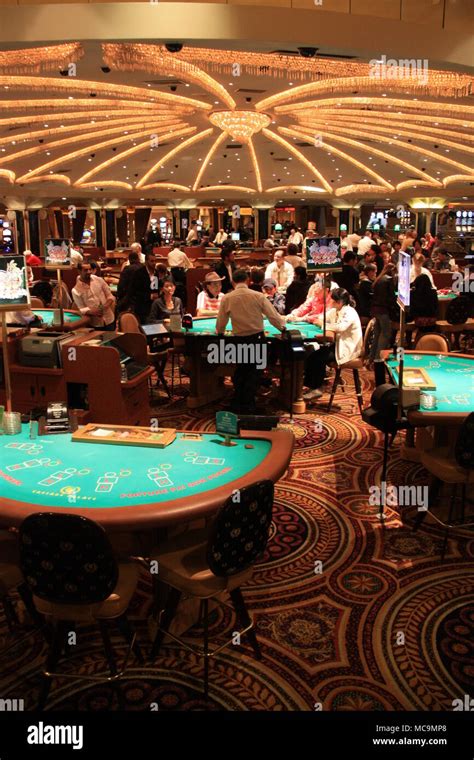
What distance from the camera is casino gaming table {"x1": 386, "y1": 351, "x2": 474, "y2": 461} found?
4.57 meters

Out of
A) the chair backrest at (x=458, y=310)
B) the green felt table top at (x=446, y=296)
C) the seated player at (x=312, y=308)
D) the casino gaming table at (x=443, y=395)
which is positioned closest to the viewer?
the casino gaming table at (x=443, y=395)

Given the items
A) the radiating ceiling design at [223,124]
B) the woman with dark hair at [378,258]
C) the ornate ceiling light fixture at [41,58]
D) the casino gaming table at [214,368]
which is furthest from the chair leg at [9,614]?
the woman with dark hair at [378,258]

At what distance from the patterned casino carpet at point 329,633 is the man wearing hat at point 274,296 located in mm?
4158

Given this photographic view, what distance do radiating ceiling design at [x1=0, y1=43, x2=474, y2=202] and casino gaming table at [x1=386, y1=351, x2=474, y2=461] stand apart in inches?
135

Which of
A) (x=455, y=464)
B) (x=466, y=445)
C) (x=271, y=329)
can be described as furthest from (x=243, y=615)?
(x=271, y=329)

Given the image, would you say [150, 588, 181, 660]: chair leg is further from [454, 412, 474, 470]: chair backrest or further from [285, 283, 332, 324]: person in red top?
[285, 283, 332, 324]: person in red top

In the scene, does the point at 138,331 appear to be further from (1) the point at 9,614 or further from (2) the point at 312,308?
(1) the point at 9,614

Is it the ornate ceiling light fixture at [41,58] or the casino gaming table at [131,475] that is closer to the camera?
the casino gaming table at [131,475]

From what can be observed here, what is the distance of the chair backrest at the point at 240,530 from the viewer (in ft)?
9.76

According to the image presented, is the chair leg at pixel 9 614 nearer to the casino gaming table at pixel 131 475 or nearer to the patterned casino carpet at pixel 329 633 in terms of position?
the patterned casino carpet at pixel 329 633

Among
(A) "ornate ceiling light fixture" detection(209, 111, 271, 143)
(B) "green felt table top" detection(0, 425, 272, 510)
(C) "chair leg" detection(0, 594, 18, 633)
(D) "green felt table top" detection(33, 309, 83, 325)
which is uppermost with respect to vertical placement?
(A) "ornate ceiling light fixture" detection(209, 111, 271, 143)

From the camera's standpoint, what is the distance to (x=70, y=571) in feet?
9.39

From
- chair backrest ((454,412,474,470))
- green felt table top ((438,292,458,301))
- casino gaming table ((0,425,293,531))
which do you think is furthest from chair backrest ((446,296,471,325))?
casino gaming table ((0,425,293,531))

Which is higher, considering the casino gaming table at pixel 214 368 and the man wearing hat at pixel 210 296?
the man wearing hat at pixel 210 296
